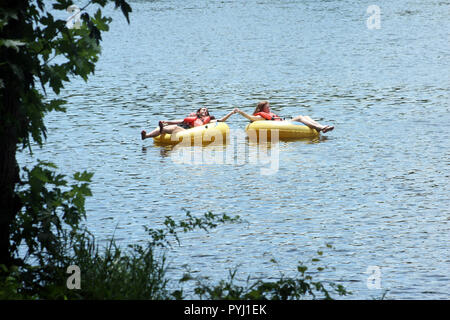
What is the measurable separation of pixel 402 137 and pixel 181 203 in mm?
7370

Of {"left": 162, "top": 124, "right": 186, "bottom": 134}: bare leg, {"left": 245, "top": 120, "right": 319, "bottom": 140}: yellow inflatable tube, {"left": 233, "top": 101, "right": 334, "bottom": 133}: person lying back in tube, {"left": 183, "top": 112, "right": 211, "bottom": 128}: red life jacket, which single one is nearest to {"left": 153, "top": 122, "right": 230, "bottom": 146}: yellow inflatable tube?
{"left": 162, "top": 124, "right": 186, "bottom": 134}: bare leg

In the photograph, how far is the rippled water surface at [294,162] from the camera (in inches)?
421

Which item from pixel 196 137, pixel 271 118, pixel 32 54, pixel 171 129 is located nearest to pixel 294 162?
pixel 196 137

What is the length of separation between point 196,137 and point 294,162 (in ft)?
9.41

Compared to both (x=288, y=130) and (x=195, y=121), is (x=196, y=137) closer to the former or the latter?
(x=195, y=121)

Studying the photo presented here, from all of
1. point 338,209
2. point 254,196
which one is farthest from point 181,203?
point 338,209

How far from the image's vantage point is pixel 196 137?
60.8ft

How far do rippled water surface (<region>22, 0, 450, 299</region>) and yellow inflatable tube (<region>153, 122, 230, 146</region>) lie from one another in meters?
0.38

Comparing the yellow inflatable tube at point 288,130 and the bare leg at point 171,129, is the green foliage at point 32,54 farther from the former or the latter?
the yellow inflatable tube at point 288,130

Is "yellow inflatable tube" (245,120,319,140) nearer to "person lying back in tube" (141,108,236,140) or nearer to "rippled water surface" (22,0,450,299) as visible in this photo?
"rippled water surface" (22,0,450,299)

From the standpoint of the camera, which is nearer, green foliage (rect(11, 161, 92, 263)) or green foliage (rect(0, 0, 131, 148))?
green foliage (rect(0, 0, 131, 148))

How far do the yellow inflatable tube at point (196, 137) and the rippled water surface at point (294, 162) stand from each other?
38 cm

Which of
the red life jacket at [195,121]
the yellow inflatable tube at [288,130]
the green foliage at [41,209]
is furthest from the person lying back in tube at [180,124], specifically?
the green foliage at [41,209]

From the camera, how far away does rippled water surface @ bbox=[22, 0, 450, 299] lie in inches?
421
